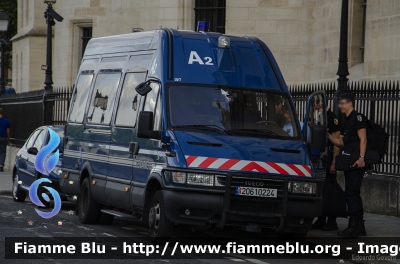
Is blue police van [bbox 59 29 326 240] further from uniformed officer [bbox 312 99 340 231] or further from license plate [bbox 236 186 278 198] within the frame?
uniformed officer [bbox 312 99 340 231]

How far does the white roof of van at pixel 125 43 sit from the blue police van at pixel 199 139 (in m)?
0.03

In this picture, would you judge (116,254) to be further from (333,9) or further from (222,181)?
(333,9)

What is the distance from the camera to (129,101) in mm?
12844

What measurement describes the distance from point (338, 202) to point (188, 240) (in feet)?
7.29

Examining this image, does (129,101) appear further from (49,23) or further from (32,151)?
(49,23)

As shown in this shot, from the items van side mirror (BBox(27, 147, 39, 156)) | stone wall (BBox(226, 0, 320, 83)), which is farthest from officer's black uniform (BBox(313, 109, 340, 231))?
stone wall (BBox(226, 0, 320, 83))

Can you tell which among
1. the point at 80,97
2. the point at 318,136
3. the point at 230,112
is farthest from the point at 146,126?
the point at 80,97

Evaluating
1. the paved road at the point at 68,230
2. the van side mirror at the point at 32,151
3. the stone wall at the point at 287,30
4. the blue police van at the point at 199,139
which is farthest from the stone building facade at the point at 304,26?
the blue police van at the point at 199,139

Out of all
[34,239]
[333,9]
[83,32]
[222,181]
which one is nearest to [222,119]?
[222,181]

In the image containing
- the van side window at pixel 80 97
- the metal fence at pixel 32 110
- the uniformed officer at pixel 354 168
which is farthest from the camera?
the metal fence at pixel 32 110

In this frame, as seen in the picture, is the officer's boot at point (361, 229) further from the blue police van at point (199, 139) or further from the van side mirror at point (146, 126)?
the van side mirror at point (146, 126)

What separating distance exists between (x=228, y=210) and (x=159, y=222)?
862 millimetres

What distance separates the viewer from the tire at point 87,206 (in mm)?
13805

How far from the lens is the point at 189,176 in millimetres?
10914
